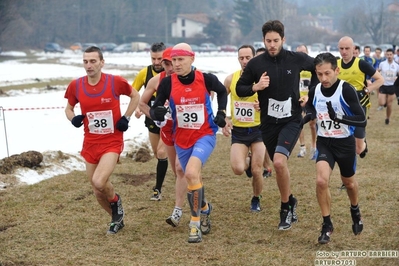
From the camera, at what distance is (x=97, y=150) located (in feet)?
23.8

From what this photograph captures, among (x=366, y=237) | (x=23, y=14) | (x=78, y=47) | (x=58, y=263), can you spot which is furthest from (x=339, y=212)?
(x=23, y=14)

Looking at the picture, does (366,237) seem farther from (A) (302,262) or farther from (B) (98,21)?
(B) (98,21)

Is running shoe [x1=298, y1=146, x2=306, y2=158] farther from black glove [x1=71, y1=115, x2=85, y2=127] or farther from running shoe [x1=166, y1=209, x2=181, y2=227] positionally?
black glove [x1=71, y1=115, x2=85, y2=127]

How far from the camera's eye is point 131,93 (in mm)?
7512

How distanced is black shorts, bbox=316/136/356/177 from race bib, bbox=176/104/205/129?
1347 millimetres

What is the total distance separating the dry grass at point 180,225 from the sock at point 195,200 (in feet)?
0.84

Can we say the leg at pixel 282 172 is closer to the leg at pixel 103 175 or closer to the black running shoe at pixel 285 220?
the black running shoe at pixel 285 220

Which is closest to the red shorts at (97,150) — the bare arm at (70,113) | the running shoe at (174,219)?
the bare arm at (70,113)

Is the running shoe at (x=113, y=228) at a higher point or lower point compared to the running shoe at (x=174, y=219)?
lower

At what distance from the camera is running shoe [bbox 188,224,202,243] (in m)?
6.85

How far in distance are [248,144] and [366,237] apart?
217 centimetres

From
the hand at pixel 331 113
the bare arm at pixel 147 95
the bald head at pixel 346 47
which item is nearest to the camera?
the hand at pixel 331 113

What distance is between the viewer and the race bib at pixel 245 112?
8430 mm

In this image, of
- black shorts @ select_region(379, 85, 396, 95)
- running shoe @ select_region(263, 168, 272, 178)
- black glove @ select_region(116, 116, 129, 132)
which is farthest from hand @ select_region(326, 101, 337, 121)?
black shorts @ select_region(379, 85, 396, 95)
